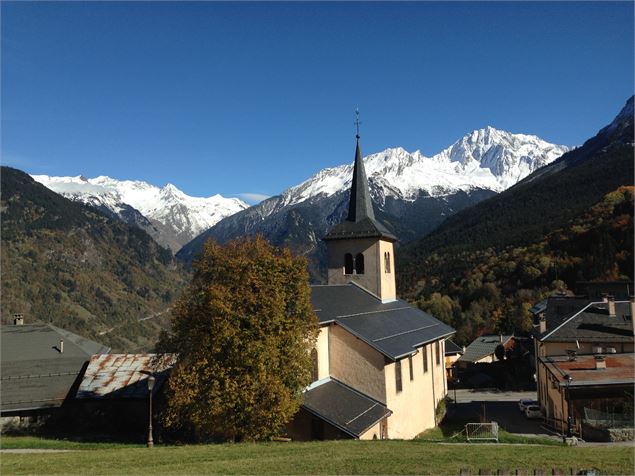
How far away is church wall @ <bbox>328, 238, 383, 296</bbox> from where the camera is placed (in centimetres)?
3962

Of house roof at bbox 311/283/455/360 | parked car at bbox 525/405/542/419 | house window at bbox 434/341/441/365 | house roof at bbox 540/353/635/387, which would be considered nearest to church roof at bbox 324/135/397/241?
house roof at bbox 311/283/455/360

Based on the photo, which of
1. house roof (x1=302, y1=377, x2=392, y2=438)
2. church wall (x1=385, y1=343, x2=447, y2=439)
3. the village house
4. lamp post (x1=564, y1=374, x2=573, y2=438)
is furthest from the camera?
lamp post (x1=564, y1=374, x2=573, y2=438)

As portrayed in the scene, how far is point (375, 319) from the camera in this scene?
33.4 metres

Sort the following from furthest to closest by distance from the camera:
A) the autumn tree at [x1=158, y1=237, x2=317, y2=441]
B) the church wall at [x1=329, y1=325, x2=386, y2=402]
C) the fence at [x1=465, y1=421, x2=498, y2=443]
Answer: the church wall at [x1=329, y1=325, x2=386, y2=402]
the fence at [x1=465, y1=421, x2=498, y2=443]
the autumn tree at [x1=158, y1=237, x2=317, y2=441]

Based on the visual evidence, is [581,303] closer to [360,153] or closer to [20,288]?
[360,153]

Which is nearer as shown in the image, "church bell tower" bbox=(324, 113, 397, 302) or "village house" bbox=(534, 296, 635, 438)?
"village house" bbox=(534, 296, 635, 438)

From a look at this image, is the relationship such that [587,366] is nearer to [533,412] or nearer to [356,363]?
[533,412]

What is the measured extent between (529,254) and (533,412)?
90670 millimetres

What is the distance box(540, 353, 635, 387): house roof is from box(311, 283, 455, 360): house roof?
7976mm

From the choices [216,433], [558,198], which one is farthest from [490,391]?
[558,198]

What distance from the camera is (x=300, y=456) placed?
17.0 m

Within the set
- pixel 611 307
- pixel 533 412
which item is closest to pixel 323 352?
pixel 533 412

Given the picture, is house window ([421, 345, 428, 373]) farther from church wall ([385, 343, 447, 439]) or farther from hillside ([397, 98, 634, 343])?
hillside ([397, 98, 634, 343])

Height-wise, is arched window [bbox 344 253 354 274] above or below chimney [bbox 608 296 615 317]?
above
